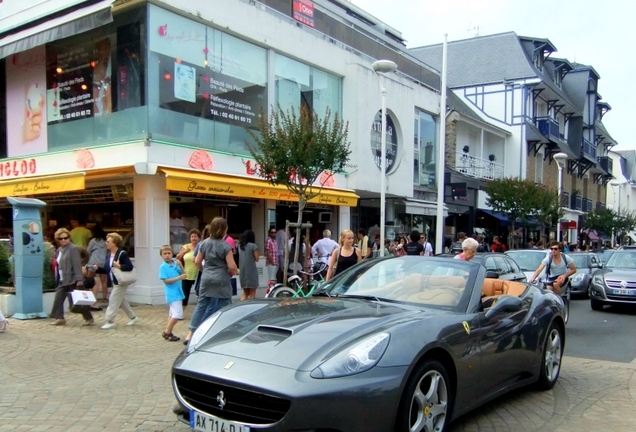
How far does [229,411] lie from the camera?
337 cm

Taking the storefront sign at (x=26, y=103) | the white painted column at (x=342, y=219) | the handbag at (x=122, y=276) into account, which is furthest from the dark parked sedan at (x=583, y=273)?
the storefront sign at (x=26, y=103)

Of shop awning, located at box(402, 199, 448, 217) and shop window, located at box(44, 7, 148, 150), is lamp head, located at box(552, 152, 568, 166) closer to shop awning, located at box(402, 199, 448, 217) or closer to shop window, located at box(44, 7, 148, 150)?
shop awning, located at box(402, 199, 448, 217)

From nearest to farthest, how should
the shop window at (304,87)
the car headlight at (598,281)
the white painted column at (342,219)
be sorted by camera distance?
the car headlight at (598,281), the shop window at (304,87), the white painted column at (342,219)

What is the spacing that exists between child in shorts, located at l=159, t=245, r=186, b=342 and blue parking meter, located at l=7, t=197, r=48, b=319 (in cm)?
273

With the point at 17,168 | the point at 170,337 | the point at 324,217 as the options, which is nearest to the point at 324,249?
the point at 324,217

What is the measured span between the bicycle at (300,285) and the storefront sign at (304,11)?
7497 mm

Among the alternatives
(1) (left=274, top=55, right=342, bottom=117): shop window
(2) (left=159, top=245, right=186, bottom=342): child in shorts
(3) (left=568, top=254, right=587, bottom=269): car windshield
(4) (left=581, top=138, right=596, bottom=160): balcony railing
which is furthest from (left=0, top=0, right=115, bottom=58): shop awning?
(4) (left=581, top=138, right=596, bottom=160): balcony railing

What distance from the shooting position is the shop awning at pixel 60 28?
38.5 ft

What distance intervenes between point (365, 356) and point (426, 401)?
0.62m

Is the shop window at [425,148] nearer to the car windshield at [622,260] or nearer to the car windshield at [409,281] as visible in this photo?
the car windshield at [622,260]

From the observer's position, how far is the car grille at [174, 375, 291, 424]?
321 cm

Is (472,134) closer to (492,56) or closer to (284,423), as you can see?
(492,56)

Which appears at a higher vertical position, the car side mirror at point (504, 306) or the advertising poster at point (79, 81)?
the advertising poster at point (79, 81)

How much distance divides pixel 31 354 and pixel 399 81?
15.6 m
